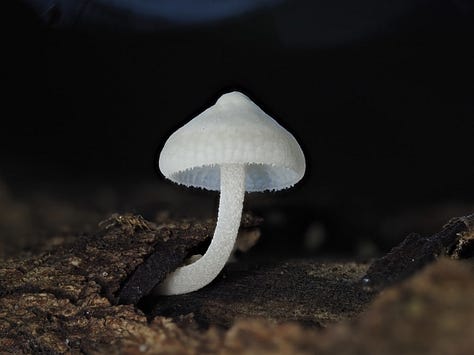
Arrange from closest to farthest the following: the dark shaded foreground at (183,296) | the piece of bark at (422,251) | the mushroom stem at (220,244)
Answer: the dark shaded foreground at (183,296), the piece of bark at (422,251), the mushroom stem at (220,244)

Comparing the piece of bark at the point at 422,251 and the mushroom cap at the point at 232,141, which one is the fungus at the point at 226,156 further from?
the piece of bark at the point at 422,251

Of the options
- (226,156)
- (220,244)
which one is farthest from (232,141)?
(220,244)

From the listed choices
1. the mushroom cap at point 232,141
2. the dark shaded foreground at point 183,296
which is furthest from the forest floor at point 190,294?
the mushroom cap at point 232,141

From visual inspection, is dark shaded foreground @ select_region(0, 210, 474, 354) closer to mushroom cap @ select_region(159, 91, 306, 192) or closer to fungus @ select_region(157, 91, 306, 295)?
fungus @ select_region(157, 91, 306, 295)

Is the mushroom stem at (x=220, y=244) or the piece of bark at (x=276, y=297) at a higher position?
the mushroom stem at (x=220, y=244)

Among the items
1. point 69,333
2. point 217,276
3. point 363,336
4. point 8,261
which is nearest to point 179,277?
point 217,276

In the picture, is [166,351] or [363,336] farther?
[166,351]

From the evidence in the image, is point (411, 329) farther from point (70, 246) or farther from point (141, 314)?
point (70, 246)
